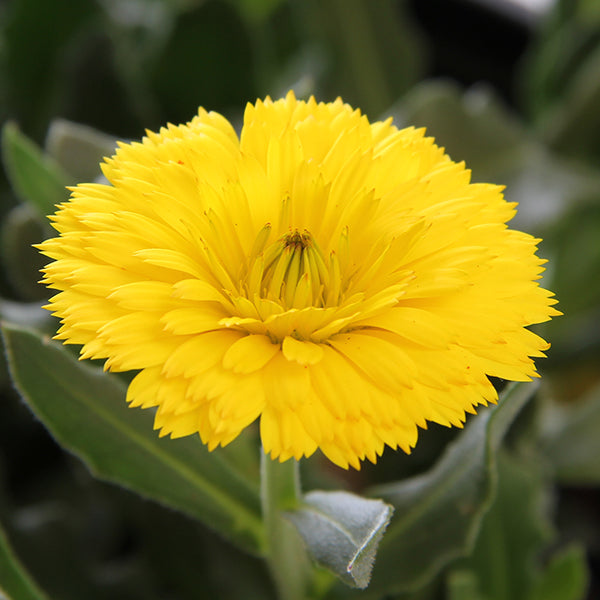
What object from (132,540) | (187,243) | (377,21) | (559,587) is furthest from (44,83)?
(559,587)

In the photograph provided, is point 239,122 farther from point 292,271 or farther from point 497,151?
point 292,271

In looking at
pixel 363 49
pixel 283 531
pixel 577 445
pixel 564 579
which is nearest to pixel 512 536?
pixel 564 579

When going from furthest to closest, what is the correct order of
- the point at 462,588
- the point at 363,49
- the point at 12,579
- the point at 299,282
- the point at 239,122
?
1. the point at 363,49
2. the point at 239,122
3. the point at 462,588
4. the point at 12,579
5. the point at 299,282

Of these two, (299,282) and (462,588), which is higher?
(299,282)

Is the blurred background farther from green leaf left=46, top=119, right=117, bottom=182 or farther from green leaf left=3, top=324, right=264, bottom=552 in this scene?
green leaf left=3, top=324, right=264, bottom=552

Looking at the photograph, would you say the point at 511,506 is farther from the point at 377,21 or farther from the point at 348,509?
the point at 377,21

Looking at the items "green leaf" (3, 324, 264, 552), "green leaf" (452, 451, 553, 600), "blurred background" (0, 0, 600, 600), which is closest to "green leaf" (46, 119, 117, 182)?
"blurred background" (0, 0, 600, 600)
